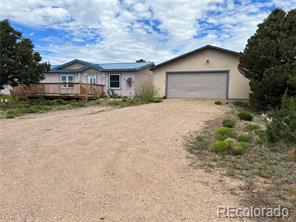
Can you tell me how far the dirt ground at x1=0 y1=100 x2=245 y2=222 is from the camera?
3.30m

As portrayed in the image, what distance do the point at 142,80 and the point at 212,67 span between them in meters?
6.82

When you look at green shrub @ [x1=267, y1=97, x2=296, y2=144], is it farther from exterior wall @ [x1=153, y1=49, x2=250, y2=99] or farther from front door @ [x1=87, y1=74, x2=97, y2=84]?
front door @ [x1=87, y1=74, x2=97, y2=84]

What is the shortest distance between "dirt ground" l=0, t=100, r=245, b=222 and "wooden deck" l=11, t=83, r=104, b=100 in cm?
1172

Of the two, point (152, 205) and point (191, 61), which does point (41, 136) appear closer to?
point (152, 205)

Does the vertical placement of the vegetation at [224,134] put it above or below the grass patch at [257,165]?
above

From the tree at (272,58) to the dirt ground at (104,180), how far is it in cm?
695

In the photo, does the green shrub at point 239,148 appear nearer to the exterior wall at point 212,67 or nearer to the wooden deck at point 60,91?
the exterior wall at point 212,67

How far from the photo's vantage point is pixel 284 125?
6395 millimetres

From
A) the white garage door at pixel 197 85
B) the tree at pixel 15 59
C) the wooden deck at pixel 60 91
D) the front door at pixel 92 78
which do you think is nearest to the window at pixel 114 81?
the front door at pixel 92 78

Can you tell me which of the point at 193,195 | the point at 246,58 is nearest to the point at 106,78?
the point at 246,58

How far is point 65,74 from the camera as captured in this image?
24859 millimetres

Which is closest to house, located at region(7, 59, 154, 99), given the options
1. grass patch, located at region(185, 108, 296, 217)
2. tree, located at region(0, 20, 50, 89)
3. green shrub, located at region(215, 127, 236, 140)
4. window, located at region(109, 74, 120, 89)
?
window, located at region(109, 74, 120, 89)

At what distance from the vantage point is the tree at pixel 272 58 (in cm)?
1211

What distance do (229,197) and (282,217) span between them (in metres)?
0.70
